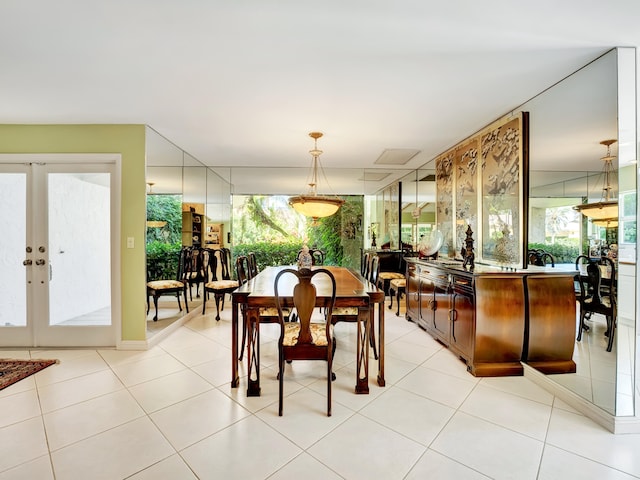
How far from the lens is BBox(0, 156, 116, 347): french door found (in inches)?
131

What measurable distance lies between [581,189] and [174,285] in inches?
180

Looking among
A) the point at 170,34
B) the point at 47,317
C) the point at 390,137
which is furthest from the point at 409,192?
the point at 47,317

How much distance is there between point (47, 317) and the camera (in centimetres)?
334

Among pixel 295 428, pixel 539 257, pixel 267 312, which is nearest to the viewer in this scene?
pixel 295 428

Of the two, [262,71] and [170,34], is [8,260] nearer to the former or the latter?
[170,34]

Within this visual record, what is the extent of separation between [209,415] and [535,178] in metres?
3.39

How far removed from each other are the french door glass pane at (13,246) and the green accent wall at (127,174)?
481 mm

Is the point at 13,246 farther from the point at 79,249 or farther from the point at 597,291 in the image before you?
the point at 597,291

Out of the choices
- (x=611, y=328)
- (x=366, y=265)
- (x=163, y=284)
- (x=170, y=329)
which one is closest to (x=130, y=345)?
(x=170, y=329)

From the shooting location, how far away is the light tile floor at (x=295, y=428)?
1610mm

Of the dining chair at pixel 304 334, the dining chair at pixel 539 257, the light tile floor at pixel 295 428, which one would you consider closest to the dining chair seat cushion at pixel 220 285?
the light tile floor at pixel 295 428

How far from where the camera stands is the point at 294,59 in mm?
2086

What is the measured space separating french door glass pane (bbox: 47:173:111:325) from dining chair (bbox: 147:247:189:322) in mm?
483

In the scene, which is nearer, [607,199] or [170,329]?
[607,199]
